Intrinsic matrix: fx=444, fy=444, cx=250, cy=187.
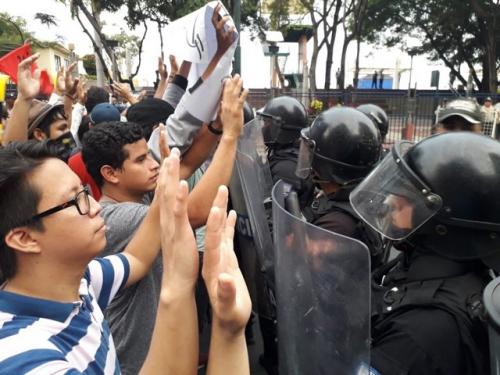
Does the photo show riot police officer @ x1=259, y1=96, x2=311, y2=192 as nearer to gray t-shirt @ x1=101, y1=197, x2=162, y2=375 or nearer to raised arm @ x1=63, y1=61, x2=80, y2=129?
raised arm @ x1=63, y1=61, x2=80, y2=129

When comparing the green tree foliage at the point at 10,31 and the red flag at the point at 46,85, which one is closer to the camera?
the red flag at the point at 46,85

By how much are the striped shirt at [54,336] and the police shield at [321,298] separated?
0.55 metres

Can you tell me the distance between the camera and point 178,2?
1391cm

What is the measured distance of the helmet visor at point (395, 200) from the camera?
4.82ft

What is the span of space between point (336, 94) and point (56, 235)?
47.5ft

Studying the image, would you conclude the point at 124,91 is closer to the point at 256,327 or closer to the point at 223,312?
the point at 256,327

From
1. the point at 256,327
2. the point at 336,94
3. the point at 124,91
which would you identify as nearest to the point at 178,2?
the point at 336,94

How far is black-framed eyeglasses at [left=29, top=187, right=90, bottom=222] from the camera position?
1.20 metres

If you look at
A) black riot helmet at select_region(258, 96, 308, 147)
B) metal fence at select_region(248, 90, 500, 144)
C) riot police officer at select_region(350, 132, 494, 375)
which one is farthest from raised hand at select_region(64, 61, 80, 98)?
metal fence at select_region(248, 90, 500, 144)

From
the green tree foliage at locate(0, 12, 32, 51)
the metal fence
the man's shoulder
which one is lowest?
the metal fence

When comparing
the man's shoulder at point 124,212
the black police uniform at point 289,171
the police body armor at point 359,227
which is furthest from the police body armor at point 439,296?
the black police uniform at point 289,171

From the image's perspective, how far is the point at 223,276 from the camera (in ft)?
3.06

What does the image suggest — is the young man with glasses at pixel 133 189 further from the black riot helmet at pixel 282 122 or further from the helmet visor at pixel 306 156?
the black riot helmet at pixel 282 122

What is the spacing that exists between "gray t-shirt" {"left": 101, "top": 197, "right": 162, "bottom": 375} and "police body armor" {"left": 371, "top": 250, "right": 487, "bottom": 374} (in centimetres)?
87
